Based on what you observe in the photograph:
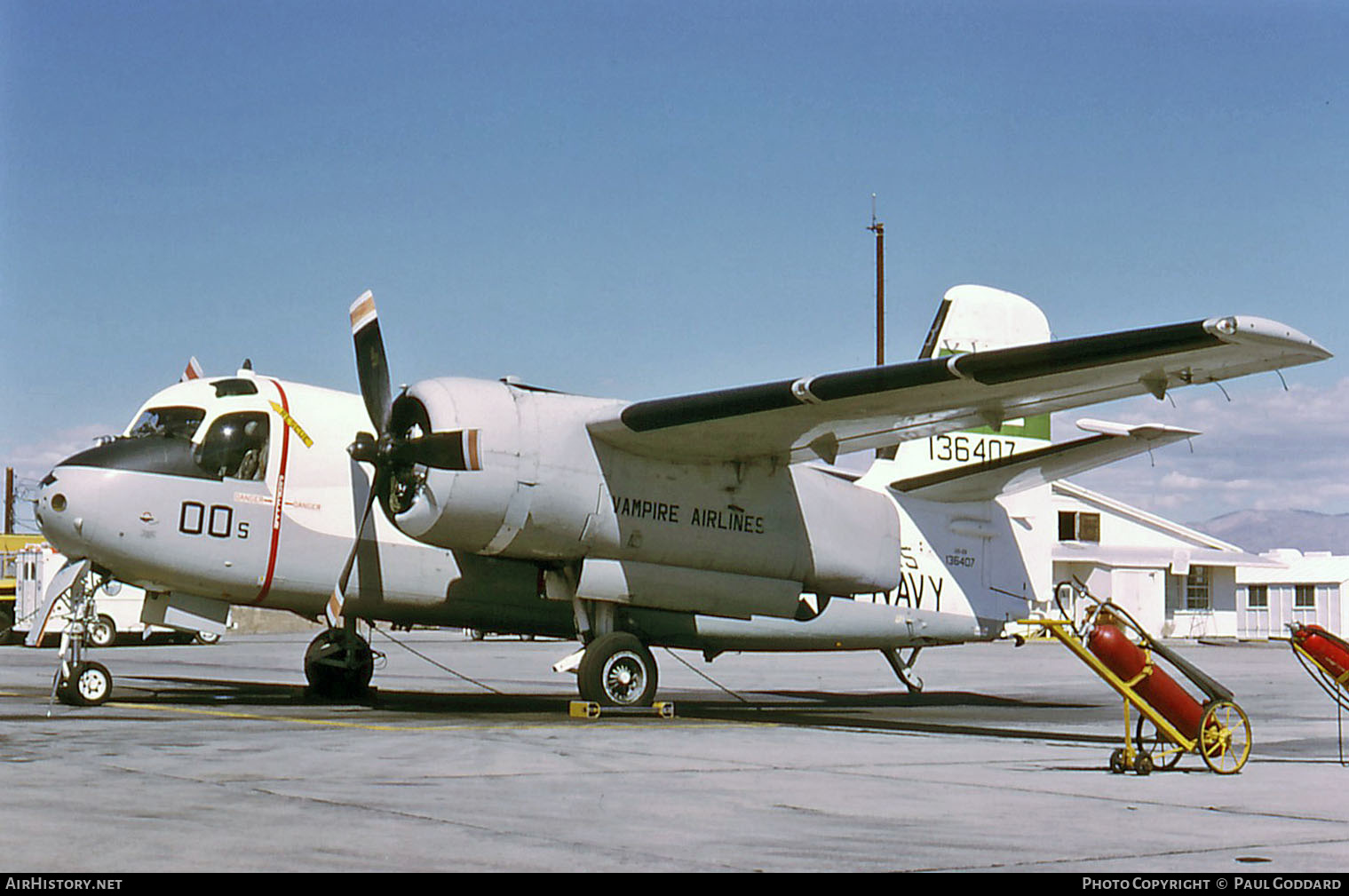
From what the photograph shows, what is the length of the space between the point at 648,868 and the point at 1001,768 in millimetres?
5650

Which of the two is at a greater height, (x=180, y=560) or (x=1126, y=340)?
(x=1126, y=340)

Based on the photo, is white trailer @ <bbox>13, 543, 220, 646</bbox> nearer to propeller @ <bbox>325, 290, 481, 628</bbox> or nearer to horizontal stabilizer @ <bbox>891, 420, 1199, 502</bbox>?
propeller @ <bbox>325, 290, 481, 628</bbox>

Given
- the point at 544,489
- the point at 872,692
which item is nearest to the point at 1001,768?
the point at 544,489

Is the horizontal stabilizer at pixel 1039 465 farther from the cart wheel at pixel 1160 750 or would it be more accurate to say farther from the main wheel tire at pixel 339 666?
the main wheel tire at pixel 339 666

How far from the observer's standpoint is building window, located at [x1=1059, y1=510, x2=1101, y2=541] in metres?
64.1

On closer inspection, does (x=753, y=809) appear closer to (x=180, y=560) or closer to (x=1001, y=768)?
(x=1001, y=768)

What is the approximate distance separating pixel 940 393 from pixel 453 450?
521cm

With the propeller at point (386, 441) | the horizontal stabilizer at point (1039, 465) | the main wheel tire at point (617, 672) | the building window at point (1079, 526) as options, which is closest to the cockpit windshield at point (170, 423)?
the propeller at point (386, 441)

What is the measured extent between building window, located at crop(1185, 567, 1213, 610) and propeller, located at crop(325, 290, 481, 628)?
55.5 m

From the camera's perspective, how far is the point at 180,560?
16.1 m

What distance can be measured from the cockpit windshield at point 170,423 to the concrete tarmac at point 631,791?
3.19m

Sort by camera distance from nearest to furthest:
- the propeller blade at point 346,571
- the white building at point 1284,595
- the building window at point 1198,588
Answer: the propeller blade at point 346,571 → the white building at point 1284,595 → the building window at point 1198,588

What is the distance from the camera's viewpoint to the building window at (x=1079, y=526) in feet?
210

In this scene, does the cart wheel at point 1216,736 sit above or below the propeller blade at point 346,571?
below
